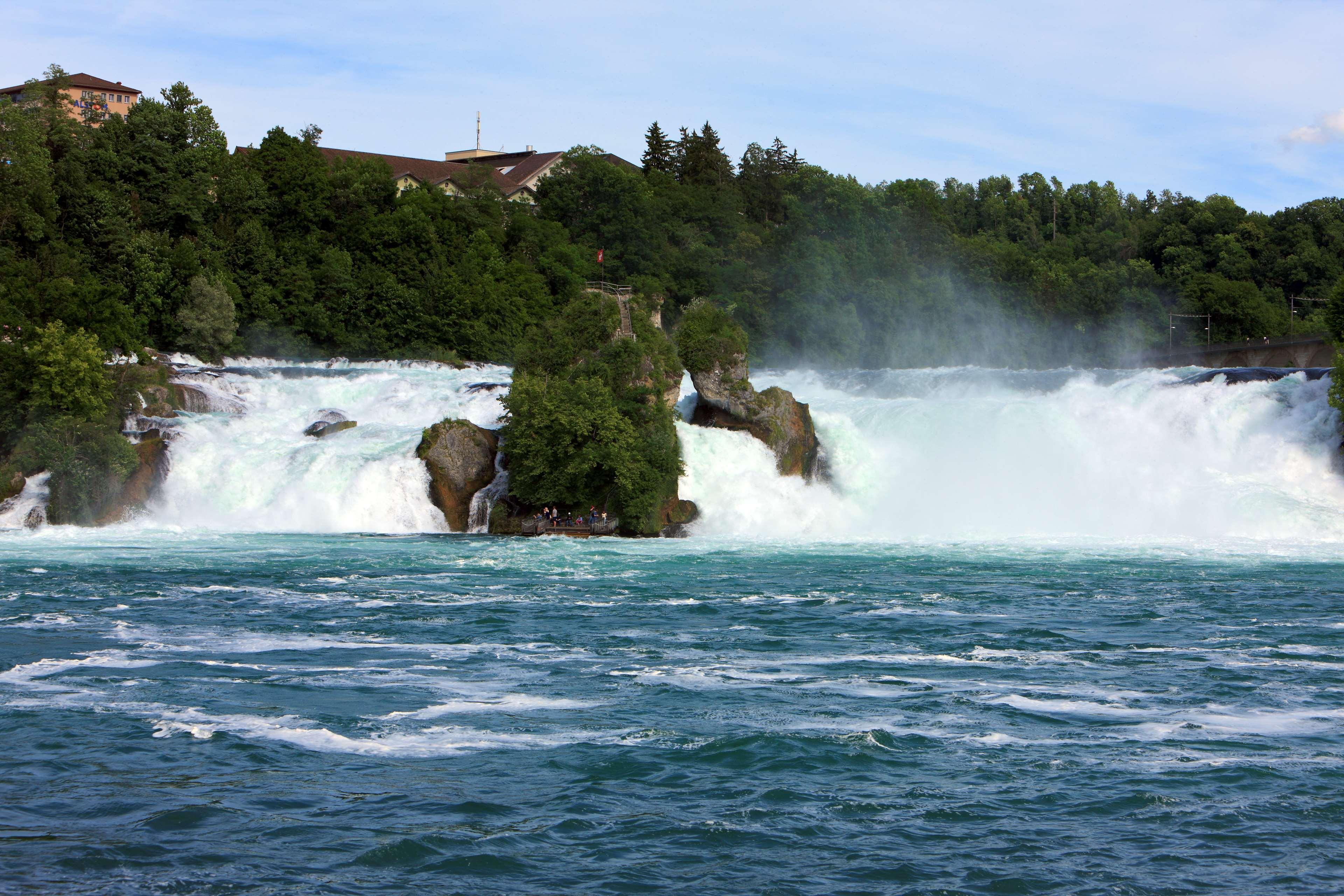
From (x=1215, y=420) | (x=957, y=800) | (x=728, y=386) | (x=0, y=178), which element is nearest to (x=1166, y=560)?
(x=1215, y=420)

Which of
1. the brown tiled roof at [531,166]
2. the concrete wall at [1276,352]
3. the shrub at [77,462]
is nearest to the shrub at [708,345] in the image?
the shrub at [77,462]

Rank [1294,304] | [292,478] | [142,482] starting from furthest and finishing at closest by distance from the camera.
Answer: [1294,304] → [292,478] → [142,482]

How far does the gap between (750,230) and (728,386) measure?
→ 4441 centimetres

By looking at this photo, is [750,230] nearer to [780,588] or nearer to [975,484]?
[975,484]

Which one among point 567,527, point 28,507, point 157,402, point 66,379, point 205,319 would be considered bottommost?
point 567,527

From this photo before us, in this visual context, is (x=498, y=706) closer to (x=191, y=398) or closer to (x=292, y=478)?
(x=292, y=478)

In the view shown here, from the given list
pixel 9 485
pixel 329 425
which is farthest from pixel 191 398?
pixel 9 485

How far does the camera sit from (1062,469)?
118ft

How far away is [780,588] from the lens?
23438 mm

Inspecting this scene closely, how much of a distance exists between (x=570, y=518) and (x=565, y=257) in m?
39.9

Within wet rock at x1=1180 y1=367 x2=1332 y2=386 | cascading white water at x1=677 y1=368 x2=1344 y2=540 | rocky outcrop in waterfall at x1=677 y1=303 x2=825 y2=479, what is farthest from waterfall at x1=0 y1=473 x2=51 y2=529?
wet rock at x1=1180 y1=367 x2=1332 y2=386

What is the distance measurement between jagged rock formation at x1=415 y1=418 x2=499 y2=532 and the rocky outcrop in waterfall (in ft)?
21.9

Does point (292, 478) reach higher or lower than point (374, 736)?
higher

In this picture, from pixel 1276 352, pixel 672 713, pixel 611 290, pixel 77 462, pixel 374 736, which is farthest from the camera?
pixel 1276 352
